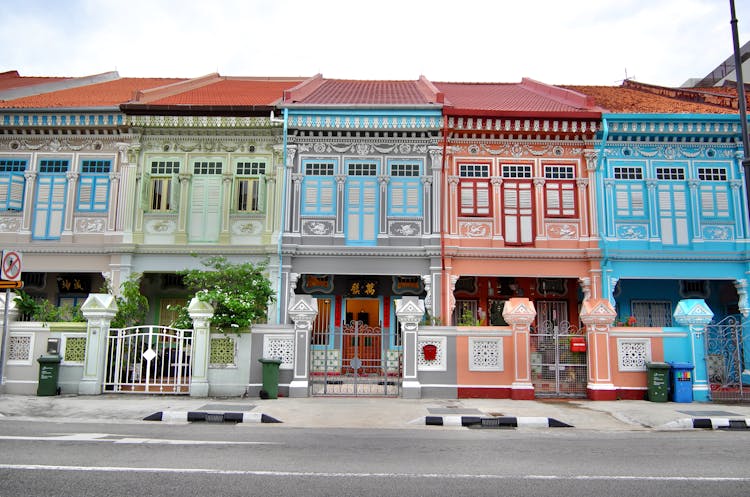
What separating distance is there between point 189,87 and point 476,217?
36.4ft

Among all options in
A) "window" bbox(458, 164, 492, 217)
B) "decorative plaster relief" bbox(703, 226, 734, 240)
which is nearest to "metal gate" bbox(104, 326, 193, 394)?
"window" bbox(458, 164, 492, 217)

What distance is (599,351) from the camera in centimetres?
1375

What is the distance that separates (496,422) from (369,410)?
2.49m

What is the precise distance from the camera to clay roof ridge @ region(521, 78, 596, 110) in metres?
19.1

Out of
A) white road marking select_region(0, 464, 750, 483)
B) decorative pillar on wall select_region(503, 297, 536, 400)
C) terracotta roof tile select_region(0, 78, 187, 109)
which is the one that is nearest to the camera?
white road marking select_region(0, 464, 750, 483)

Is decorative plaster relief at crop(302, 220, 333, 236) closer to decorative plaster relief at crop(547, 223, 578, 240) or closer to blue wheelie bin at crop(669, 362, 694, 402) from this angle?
decorative plaster relief at crop(547, 223, 578, 240)

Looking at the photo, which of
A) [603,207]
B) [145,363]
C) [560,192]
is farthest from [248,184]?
[603,207]

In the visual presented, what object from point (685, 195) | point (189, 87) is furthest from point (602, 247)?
point (189, 87)

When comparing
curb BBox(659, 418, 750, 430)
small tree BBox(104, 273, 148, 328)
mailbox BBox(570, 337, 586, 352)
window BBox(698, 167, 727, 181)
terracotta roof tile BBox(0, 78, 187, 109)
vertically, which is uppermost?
terracotta roof tile BBox(0, 78, 187, 109)

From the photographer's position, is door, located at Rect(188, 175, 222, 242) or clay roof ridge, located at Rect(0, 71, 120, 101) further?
clay roof ridge, located at Rect(0, 71, 120, 101)

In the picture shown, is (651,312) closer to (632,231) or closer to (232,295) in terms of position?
(632,231)

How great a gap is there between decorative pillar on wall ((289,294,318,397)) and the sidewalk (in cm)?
36

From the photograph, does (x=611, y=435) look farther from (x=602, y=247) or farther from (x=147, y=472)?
(x=602, y=247)

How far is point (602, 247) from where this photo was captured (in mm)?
17844
